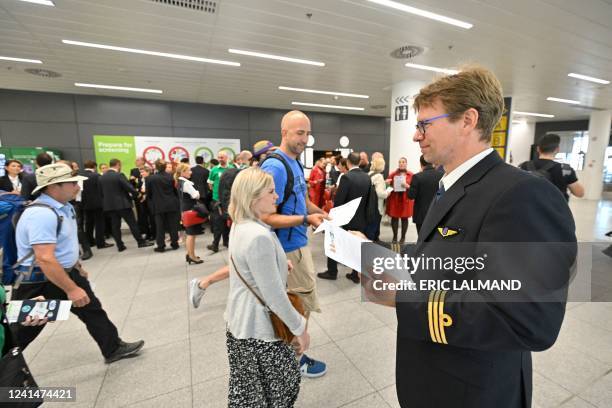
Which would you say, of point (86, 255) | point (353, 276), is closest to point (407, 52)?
point (353, 276)

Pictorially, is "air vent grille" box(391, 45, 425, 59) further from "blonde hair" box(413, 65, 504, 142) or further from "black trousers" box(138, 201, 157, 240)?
"black trousers" box(138, 201, 157, 240)

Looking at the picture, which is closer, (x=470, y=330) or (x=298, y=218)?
(x=470, y=330)

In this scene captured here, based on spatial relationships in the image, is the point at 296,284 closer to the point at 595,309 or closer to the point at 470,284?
the point at 470,284

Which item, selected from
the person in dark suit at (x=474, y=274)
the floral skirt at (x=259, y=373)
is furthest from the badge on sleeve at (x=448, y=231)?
the floral skirt at (x=259, y=373)

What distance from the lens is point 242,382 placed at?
127 centimetres

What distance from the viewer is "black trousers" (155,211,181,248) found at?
196 inches

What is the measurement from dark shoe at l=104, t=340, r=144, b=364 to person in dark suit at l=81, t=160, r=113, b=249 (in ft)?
13.1

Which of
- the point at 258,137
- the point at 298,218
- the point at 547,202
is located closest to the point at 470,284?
the point at 547,202

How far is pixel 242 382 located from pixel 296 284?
2.25 ft

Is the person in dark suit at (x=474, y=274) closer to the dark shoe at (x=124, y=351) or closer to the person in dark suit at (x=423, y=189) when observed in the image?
the dark shoe at (x=124, y=351)

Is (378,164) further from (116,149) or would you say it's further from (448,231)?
(116,149)

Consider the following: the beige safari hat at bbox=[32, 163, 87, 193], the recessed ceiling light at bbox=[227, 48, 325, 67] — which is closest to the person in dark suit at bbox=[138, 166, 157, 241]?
the recessed ceiling light at bbox=[227, 48, 325, 67]

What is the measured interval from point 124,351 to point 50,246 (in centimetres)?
109

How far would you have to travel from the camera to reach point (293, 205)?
1.79 m
